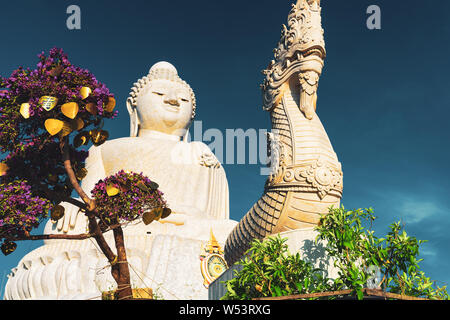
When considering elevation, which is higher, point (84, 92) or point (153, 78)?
point (153, 78)

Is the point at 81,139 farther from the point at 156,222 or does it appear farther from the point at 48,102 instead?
the point at 156,222

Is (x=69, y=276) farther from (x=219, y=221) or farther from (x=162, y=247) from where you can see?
(x=219, y=221)

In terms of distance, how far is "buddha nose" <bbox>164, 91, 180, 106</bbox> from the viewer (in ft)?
50.7

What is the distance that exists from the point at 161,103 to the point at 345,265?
12.0 meters

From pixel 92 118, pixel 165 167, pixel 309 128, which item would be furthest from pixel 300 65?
pixel 165 167

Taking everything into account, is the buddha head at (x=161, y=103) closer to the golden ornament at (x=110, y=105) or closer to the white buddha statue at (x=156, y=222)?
the white buddha statue at (x=156, y=222)

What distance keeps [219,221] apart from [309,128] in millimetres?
6388

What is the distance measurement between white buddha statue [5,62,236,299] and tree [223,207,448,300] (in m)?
4.33

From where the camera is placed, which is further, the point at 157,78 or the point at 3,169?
the point at 157,78

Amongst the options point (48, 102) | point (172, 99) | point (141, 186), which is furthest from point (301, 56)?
point (172, 99)

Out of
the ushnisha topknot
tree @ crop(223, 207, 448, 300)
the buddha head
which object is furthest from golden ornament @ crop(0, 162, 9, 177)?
the ushnisha topknot

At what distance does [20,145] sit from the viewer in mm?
5148

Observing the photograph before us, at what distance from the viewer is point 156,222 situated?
12305mm

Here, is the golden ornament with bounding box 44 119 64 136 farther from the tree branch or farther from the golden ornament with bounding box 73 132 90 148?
the golden ornament with bounding box 73 132 90 148
